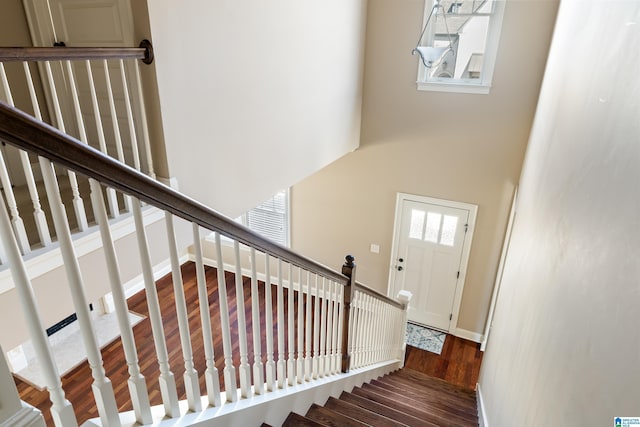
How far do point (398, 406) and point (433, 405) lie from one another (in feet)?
1.70

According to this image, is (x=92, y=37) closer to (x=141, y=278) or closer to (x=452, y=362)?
(x=141, y=278)

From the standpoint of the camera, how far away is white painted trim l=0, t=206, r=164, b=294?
1.63 m

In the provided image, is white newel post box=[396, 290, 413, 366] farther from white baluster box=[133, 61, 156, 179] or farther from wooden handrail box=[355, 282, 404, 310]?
white baluster box=[133, 61, 156, 179]

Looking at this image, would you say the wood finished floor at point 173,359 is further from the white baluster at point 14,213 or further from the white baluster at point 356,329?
the white baluster at point 14,213

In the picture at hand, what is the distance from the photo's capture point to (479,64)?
4594 millimetres

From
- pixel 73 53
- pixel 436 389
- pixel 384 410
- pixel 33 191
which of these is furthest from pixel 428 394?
pixel 73 53

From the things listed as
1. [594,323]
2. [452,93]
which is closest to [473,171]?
[452,93]

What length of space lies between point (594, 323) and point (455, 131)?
13.0 feet

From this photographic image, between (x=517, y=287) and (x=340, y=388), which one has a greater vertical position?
(x=517, y=287)

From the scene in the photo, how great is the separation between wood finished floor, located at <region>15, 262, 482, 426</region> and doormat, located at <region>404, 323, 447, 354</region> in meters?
0.09

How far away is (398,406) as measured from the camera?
3090 millimetres

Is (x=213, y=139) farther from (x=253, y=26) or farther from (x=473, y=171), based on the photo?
(x=473, y=171)

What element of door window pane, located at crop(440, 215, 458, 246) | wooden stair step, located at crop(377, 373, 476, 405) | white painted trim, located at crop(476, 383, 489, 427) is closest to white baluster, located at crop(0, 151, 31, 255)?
white painted trim, located at crop(476, 383, 489, 427)

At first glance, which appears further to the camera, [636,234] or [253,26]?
[253,26]
